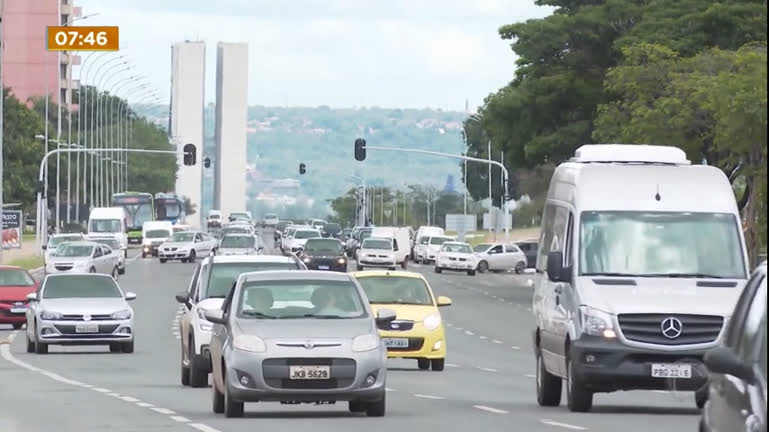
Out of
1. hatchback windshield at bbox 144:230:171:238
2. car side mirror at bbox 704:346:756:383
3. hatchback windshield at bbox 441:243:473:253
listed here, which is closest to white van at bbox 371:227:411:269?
hatchback windshield at bbox 441:243:473:253

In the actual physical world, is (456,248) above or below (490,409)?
below

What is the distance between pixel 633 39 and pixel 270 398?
2016 inches

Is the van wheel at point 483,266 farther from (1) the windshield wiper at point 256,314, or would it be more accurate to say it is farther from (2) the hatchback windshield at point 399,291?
(1) the windshield wiper at point 256,314

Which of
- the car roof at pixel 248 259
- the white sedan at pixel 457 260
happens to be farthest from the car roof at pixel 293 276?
the white sedan at pixel 457 260

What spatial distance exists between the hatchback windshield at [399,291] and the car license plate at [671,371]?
12201 mm

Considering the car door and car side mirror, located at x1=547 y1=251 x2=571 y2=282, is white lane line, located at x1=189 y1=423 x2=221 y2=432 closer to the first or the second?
car side mirror, located at x1=547 y1=251 x2=571 y2=282

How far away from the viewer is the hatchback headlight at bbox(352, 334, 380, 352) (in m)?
20.5

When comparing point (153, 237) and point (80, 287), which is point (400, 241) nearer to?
point (153, 237)

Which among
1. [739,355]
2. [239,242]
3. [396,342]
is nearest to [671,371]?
[739,355]

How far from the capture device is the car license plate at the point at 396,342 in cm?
3194

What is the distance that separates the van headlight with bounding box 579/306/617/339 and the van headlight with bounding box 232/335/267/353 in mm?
3339

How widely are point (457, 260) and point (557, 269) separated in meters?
70.3

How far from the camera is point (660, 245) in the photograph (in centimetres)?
2212

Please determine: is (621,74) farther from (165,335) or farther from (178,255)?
(178,255)
